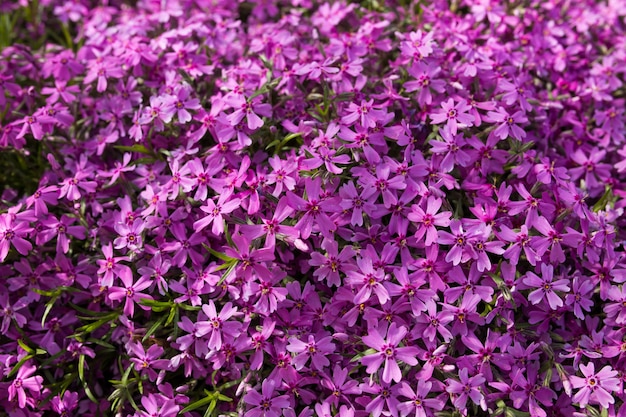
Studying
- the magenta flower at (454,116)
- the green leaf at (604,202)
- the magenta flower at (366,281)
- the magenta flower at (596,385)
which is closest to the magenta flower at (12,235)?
the magenta flower at (366,281)

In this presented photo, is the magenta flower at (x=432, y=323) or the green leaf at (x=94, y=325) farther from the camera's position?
the green leaf at (x=94, y=325)

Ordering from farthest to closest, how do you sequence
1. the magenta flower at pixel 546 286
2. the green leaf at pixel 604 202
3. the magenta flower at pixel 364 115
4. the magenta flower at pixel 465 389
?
the green leaf at pixel 604 202 → the magenta flower at pixel 364 115 → the magenta flower at pixel 546 286 → the magenta flower at pixel 465 389

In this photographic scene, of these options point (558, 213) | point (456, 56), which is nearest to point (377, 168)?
point (558, 213)

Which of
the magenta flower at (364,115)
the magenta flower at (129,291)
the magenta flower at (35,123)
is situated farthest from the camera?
the magenta flower at (35,123)

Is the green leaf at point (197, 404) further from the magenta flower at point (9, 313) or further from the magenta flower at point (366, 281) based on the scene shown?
the magenta flower at point (9, 313)

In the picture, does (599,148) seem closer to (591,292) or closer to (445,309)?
(591,292)

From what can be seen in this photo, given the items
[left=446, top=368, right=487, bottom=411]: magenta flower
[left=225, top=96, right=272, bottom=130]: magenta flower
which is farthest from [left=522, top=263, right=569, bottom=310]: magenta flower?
[left=225, top=96, right=272, bottom=130]: magenta flower

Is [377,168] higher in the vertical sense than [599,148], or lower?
higher
